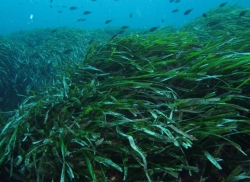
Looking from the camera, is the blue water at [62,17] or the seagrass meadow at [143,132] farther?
the blue water at [62,17]

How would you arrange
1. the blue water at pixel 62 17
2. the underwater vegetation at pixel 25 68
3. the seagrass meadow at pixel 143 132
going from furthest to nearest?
the blue water at pixel 62 17 → the underwater vegetation at pixel 25 68 → the seagrass meadow at pixel 143 132

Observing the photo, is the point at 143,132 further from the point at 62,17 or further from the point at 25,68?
the point at 62,17

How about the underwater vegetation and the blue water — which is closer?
the underwater vegetation

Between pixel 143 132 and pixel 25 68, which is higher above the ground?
pixel 25 68

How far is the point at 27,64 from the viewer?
20.6 ft

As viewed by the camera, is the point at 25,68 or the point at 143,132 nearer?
the point at 143,132

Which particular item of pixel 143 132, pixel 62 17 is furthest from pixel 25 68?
pixel 62 17

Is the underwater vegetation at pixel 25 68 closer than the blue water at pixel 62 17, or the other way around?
the underwater vegetation at pixel 25 68

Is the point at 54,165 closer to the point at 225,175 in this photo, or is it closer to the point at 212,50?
the point at 225,175

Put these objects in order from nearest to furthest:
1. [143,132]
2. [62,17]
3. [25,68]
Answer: [143,132]
[25,68]
[62,17]

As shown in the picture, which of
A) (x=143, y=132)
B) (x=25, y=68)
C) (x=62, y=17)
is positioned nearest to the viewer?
(x=143, y=132)

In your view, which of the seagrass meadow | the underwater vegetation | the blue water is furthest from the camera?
the blue water

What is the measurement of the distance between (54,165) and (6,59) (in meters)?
5.75

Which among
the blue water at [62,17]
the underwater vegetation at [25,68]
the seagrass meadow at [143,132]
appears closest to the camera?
the seagrass meadow at [143,132]
